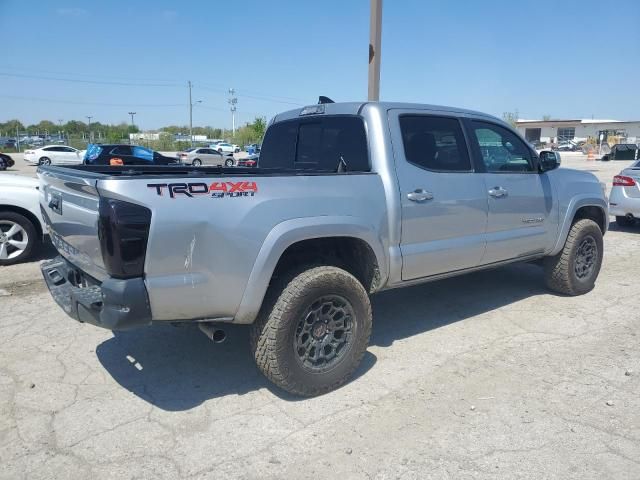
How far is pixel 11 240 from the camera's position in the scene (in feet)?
21.3

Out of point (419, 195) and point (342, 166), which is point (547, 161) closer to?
point (419, 195)

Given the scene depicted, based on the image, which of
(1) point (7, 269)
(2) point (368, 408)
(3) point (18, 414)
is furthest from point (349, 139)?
(1) point (7, 269)

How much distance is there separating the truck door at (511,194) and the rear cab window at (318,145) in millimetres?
1158

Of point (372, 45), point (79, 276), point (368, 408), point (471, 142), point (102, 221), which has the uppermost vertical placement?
point (372, 45)

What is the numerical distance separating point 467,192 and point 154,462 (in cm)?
299

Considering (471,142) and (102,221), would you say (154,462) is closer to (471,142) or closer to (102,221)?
(102,221)

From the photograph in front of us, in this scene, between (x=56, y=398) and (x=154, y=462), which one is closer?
(x=154, y=462)

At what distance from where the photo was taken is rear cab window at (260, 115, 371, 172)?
383 cm

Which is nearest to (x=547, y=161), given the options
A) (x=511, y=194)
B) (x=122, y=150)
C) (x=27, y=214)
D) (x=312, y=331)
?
(x=511, y=194)

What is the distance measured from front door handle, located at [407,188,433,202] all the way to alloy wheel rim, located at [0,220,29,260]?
17.2ft

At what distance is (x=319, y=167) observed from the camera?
13.8ft

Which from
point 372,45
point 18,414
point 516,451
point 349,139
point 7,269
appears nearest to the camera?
point 516,451

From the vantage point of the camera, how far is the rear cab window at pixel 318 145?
3.83m

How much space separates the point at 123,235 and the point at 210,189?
1.68ft
